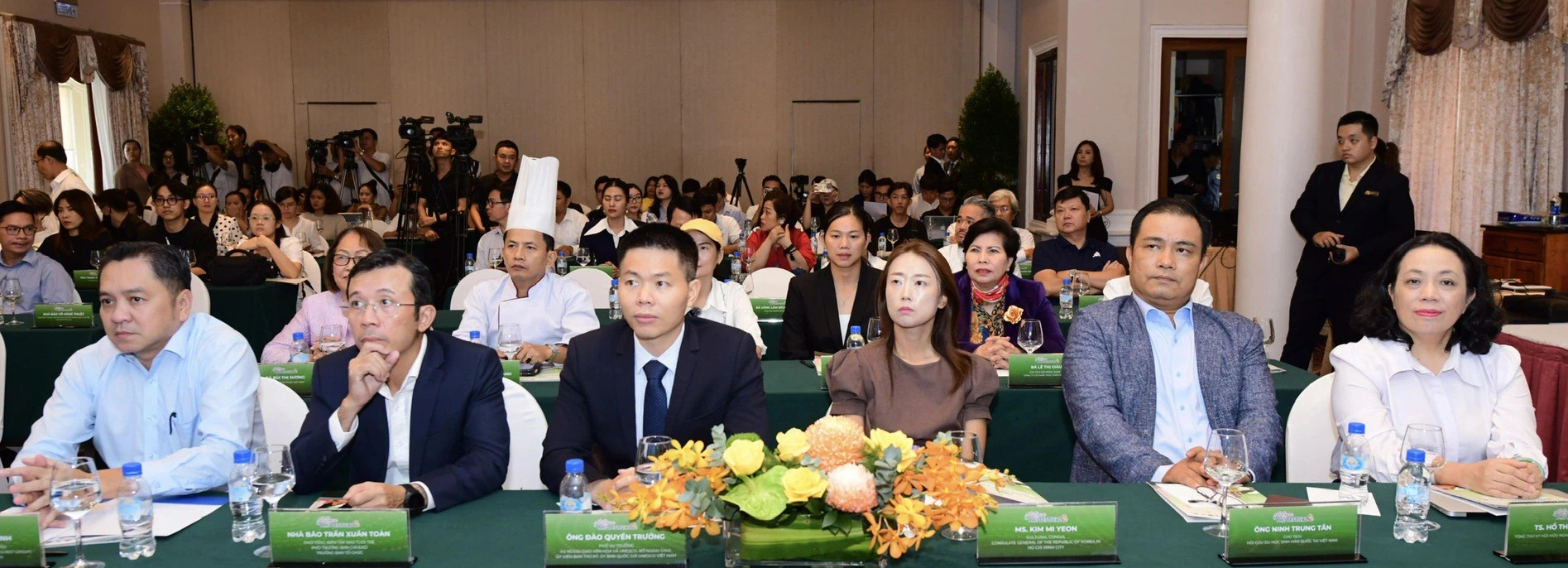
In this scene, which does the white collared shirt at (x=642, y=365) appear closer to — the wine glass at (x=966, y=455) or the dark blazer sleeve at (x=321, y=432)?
the dark blazer sleeve at (x=321, y=432)

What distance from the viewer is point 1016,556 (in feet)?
5.91

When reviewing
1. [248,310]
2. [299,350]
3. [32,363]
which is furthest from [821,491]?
[248,310]

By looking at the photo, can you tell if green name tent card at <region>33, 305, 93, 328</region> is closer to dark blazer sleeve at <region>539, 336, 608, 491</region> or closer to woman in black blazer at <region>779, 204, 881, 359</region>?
woman in black blazer at <region>779, 204, 881, 359</region>

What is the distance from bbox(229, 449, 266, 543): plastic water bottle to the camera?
196cm

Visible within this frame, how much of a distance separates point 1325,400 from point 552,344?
2.57m

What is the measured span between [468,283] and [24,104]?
7.26 meters

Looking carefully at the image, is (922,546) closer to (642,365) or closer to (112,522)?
(642,365)

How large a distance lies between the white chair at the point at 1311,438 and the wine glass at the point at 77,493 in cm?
245

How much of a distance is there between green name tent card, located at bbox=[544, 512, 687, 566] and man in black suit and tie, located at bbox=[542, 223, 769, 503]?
699 millimetres

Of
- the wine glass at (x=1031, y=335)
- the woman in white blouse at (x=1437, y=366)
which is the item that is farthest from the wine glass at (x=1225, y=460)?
the wine glass at (x=1031, y=335)

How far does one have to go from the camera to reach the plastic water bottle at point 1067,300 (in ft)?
15.8

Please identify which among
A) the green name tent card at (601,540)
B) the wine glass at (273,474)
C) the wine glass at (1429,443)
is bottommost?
the green name tent card at (601,540)

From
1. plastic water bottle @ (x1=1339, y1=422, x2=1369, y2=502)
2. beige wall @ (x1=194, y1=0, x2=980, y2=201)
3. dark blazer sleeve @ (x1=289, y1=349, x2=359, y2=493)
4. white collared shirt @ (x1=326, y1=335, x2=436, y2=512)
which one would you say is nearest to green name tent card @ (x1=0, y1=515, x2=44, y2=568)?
dark blazer sleeve @ (x1=289, y1=349, x2=359, y2=493)

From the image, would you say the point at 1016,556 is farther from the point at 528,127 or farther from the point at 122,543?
the point at 528,127
